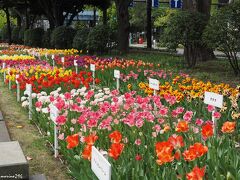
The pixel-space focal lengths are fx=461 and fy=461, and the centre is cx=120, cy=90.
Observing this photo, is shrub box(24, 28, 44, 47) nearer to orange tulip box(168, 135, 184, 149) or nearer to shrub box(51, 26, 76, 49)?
shrub box(51, 26, 76, 49)

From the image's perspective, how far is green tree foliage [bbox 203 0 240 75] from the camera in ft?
41.0

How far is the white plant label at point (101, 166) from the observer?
9.30 feet

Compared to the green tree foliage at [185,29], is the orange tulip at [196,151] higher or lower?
lower

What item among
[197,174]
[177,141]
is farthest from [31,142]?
[197,174]

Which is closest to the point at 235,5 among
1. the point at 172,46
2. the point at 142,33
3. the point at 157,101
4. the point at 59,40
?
the point at 172,46

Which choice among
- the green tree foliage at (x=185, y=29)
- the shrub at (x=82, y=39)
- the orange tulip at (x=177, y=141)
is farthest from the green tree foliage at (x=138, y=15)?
the orange tulip at (x=177, y=141)

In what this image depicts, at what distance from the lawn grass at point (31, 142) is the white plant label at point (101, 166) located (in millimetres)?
1564

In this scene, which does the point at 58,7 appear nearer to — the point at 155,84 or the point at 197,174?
the point at 155,84

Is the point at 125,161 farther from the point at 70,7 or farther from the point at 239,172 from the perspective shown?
the point at 70,7

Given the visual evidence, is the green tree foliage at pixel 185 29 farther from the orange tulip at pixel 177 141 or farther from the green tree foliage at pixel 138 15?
the green tree foliage at pixel 138 15

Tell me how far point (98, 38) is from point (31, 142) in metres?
16.4

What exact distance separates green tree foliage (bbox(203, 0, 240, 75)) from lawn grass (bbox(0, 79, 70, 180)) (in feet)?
19.8

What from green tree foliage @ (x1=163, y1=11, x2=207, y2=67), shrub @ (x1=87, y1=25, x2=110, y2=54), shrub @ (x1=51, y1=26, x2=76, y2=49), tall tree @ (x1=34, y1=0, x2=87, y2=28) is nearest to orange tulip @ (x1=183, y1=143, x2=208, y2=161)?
green tree foliage @ (x1=163, y1=11, x2=207, y2=67)

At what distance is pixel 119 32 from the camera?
2328 cm
